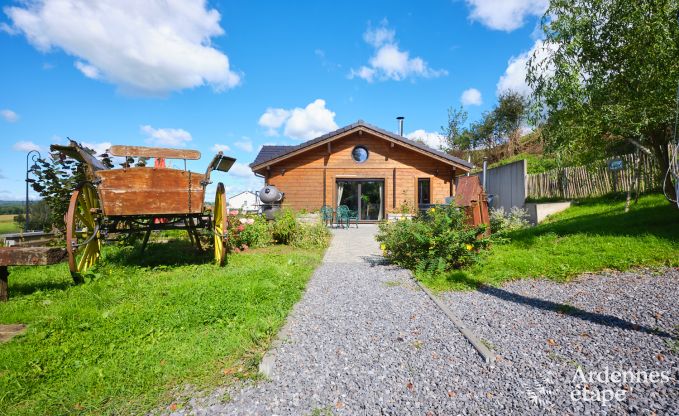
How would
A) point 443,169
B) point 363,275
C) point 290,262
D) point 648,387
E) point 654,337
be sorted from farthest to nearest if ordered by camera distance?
point 443,169, point 290,262, point 363,275, point 654,337, point 648,387

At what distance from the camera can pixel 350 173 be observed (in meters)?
16.1

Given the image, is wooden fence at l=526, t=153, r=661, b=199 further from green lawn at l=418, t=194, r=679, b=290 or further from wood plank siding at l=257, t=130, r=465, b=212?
wood plank siding at l=257, t=130, r=465, b=212

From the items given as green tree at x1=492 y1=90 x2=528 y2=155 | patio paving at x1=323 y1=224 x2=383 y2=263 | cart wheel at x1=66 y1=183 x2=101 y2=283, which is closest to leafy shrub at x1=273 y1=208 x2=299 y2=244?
patio paving at x1=323 y1=224 x2=383 y2=263

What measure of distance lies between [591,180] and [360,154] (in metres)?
8.88

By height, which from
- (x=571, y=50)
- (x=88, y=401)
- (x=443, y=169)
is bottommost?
(x=88, y=401)

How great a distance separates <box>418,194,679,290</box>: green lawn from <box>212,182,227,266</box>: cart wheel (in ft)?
10.6

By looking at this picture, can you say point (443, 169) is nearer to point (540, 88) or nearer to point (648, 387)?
point (540, 88)

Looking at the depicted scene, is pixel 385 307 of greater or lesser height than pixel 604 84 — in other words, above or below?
below

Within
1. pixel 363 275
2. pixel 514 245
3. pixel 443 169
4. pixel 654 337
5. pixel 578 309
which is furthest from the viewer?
pixel 443 169

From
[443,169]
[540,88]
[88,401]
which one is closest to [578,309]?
[88,401]

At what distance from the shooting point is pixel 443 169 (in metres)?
16.1

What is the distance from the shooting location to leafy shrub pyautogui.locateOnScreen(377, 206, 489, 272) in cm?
567

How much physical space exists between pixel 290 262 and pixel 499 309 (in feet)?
12.1

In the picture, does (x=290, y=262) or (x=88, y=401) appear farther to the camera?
(x=290, y=262)
